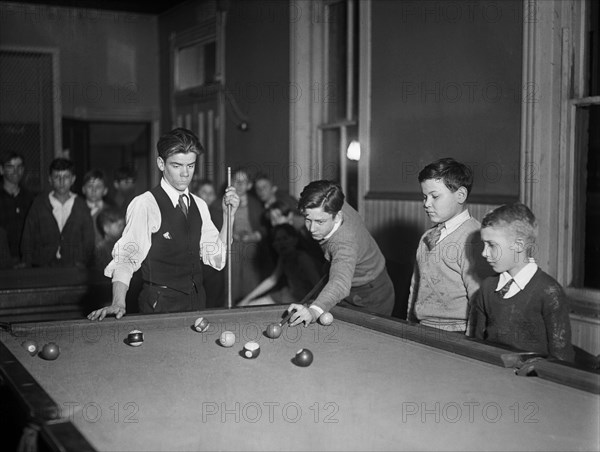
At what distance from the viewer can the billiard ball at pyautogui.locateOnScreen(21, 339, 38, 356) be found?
2.36 m

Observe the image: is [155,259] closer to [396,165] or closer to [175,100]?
[396,165]

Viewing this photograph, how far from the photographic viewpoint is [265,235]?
17.5ft

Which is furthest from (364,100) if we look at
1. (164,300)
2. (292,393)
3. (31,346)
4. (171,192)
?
(292,393)

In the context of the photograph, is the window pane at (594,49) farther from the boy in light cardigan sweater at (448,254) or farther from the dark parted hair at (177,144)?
the dark parted hair at (177,144)

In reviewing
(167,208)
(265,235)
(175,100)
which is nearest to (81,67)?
(175,100)

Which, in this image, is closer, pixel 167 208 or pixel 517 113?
pixel 167 208

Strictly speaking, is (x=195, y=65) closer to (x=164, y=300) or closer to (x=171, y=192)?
(x=171, y=192)

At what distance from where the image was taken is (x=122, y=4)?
8445 millimetres

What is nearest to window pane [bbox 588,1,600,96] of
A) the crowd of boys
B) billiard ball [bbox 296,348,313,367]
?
the crowd of boys

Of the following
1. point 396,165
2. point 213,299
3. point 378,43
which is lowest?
point 213,299

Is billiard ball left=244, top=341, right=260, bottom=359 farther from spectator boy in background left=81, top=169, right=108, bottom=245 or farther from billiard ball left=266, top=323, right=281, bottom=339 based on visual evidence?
spectator boy in background left=81, top=169, right=108, bottom=245

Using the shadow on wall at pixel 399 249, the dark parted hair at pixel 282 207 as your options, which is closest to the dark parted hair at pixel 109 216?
the dark parted hair at pixel 282 207

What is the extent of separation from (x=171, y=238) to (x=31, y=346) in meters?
0.96

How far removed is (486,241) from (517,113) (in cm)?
142
